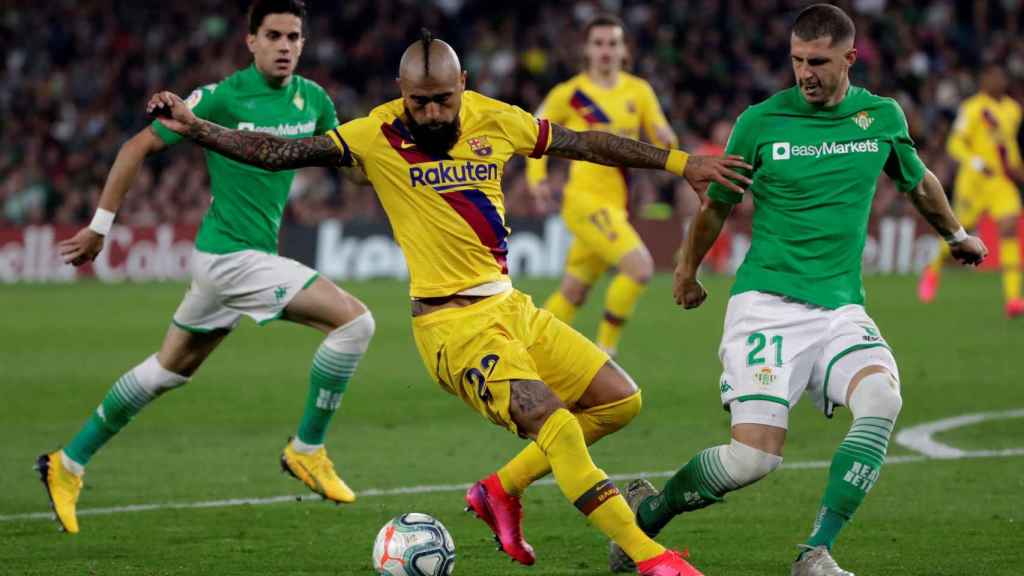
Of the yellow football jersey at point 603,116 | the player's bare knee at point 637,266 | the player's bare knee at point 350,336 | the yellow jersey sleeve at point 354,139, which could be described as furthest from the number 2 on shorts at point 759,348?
the yellow football jersey at point 603,116

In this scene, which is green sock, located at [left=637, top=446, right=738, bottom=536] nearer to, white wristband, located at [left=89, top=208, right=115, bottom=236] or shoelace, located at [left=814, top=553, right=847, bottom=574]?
shoelace, located at [left=814, top=553, right=847, bottom=574]

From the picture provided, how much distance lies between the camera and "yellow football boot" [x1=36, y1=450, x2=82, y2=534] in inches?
297

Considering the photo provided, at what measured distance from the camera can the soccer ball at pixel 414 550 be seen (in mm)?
5961

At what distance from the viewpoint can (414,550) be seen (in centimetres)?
597

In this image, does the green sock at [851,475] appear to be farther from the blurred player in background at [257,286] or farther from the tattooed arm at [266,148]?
the blurred player in background at [257,286]

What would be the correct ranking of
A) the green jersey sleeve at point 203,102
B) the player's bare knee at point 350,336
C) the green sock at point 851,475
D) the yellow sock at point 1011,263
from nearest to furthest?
the green sock at point 851,475, the green jersey sleeve at point 203,102, the player's bare knee at point 350,336, the yellow sock at point 1011,263

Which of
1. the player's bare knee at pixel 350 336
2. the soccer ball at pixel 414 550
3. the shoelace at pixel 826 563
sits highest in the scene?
the player's bare knee at pixel 350 336

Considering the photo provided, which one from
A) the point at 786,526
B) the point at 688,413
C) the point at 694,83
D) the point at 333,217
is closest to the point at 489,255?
the point at 786,526

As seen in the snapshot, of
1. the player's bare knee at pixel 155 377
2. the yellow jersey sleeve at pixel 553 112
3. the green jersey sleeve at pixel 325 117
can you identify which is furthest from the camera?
the yellow jersey sleeve at pixel 553 112

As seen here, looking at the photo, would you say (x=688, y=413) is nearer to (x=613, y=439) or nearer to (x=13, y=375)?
(x=613, y=439)

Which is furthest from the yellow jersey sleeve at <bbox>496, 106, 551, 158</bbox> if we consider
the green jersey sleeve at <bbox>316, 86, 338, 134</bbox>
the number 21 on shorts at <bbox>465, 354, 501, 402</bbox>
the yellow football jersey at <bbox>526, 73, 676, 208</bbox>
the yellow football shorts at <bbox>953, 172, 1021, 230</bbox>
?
the yellow football shorts at <bbox>953, 172, 1021, 230</bbox>

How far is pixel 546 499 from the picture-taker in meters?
8.10

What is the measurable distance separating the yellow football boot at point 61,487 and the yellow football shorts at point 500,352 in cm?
221

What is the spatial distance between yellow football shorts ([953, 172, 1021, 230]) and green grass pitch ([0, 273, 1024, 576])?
133cm
